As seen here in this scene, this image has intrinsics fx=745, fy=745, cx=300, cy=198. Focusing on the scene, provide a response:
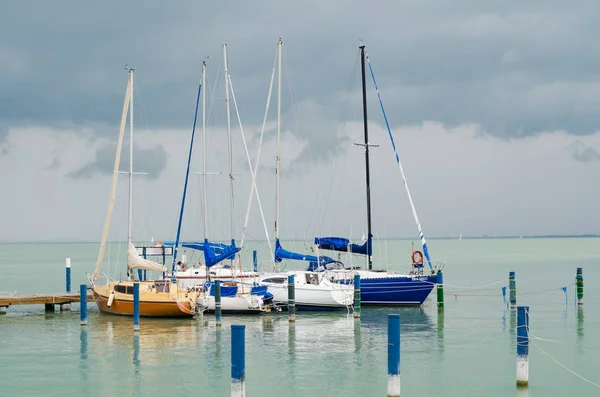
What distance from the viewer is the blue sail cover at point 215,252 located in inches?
1748

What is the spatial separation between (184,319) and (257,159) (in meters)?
14.4

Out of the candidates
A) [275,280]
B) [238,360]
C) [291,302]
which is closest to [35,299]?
[275,280]

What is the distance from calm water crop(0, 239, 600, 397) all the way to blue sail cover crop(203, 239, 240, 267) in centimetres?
435

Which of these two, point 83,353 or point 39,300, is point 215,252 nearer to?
point 39,300

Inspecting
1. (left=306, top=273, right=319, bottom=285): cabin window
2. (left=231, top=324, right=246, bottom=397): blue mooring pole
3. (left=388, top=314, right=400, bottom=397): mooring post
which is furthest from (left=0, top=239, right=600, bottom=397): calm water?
(left=231, top=324, right=246, bottom=397): blue mooring pole

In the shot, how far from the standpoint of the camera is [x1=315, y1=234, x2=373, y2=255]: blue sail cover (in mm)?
47594

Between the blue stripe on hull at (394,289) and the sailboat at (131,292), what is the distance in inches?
416

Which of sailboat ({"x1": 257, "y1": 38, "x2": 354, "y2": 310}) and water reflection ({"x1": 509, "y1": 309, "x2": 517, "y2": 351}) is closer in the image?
water reflection ({"x1": 509, "y1": 309, "x2": 517, "y2": 351})

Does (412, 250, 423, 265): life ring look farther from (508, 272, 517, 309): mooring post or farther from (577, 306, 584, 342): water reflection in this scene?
(577, 306, 584, 342): water reflection

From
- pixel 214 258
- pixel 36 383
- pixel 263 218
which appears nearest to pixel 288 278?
pixel 214 258

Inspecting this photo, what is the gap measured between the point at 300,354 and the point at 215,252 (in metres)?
18.3

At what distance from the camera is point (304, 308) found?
143ft

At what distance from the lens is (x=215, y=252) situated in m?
47.9

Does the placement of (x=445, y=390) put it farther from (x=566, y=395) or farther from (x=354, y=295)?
(x=354, y=295)
